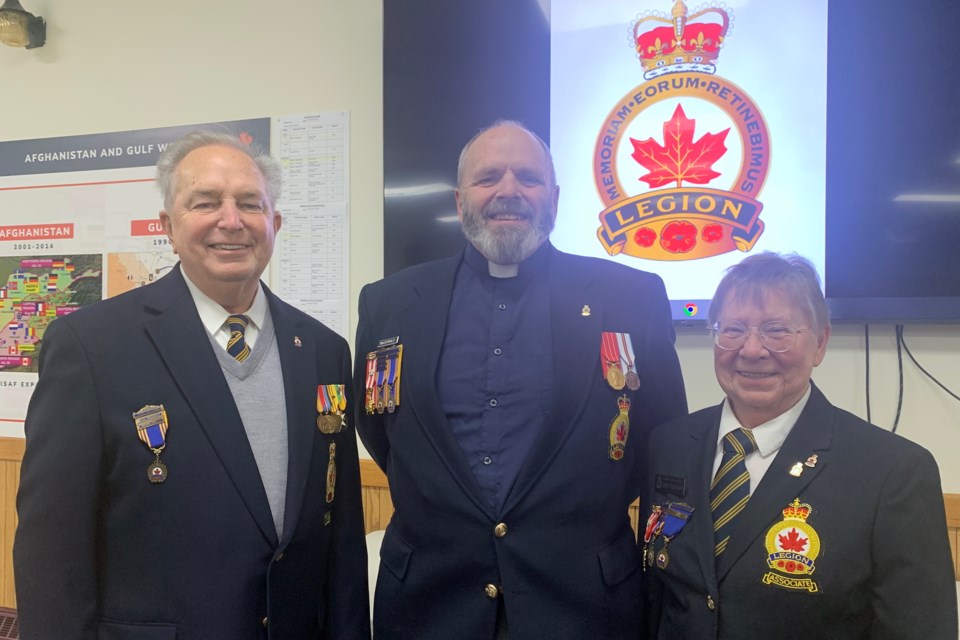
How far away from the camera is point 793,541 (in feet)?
3.86

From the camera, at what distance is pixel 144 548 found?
1188 millimetres

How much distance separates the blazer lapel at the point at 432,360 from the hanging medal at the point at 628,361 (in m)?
0.43

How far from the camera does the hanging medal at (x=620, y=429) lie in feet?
4.84

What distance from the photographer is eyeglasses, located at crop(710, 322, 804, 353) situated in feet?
4.15

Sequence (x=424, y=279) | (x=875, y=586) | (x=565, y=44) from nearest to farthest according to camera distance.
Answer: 1. (x=875, y=586)
2. (x=424, y=279)
3. (x=565, y=44)

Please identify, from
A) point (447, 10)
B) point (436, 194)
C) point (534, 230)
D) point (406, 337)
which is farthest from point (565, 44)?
point (406, 337)

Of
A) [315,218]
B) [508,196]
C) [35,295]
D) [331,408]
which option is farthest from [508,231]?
[35,295]

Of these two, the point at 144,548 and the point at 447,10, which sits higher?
the point at 447,10

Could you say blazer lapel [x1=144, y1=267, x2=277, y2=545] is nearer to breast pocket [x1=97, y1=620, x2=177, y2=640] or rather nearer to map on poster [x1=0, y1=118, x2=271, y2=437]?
breast pocket [x1=97, y1=620, x2=177, y2=640]

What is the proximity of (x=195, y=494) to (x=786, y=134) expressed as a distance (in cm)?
208

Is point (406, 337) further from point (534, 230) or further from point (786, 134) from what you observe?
point (786, 134)

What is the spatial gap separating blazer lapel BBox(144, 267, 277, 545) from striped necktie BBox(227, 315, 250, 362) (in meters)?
0.07

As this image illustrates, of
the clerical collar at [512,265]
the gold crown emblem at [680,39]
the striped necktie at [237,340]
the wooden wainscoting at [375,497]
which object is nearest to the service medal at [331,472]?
the striped necktie at [237,340]

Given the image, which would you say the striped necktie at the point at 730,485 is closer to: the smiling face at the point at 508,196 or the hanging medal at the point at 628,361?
the hanging medal at the point at 628,361
